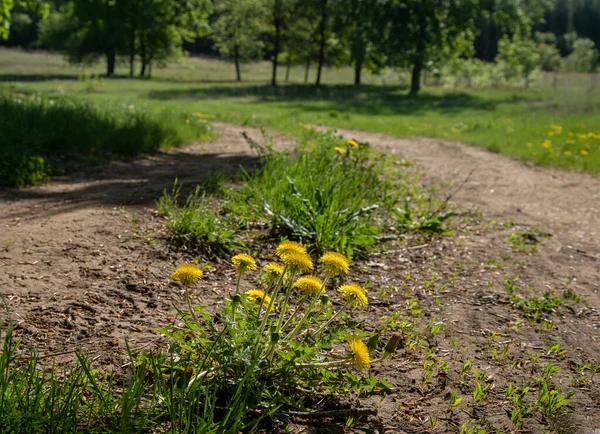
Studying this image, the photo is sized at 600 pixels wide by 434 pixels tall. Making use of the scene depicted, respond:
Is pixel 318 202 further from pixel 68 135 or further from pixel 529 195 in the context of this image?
pixel 68 135

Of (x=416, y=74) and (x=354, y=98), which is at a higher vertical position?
(x=416, y=74)

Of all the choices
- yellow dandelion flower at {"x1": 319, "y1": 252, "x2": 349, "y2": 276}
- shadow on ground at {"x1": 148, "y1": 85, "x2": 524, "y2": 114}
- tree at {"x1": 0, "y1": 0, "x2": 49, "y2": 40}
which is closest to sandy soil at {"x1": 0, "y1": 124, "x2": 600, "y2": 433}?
yellow dandelion flower at {"x1": 319, "y1": 252, "x2": 349, "y2": 276}

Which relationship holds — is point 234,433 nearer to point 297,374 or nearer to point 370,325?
point 297,374

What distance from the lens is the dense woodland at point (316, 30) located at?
26.0 metres

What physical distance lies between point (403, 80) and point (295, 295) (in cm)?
4134

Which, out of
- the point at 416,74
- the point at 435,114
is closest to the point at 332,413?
the point at 435,114

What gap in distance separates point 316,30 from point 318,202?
33126 millimetres

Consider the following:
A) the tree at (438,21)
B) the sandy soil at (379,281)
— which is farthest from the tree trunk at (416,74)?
the sandy soil at (379,281)

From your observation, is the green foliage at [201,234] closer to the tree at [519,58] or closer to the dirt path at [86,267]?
the dirt path at [86,267]

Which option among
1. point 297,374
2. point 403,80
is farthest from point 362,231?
point 403,80

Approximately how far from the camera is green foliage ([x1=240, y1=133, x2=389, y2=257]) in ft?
13.5

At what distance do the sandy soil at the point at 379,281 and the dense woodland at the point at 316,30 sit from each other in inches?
277

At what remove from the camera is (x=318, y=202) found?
4.36m

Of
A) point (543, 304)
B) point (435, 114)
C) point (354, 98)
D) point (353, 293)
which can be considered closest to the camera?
point (353, 293)
